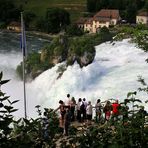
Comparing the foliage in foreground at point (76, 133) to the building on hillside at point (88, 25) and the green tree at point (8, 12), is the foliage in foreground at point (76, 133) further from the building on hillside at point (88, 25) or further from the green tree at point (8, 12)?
the green tree at point (8, 12)

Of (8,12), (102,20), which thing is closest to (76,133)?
(102,20)

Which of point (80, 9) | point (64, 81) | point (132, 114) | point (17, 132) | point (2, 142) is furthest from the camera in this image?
point (80, 9)

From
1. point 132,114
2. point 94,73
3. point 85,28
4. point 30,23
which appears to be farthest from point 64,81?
point 30,23

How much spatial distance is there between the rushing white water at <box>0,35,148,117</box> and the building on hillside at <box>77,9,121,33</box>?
40444 millimetres

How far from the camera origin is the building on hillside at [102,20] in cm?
8444

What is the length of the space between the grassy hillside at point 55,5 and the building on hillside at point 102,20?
376 inches

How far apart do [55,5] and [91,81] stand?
71060mm

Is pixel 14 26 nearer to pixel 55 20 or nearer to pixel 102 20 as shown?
pixel 55 20

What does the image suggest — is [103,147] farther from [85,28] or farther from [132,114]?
[85,28]

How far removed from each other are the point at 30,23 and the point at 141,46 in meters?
84.0

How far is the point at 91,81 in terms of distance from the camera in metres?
34.6

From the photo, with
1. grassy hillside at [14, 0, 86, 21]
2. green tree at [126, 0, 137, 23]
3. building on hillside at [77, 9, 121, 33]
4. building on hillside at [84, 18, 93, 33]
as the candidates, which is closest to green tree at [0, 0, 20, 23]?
grassy hillside at [14, 0, 86, 21]

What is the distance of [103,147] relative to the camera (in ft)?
15.4

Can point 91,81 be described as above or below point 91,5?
below
